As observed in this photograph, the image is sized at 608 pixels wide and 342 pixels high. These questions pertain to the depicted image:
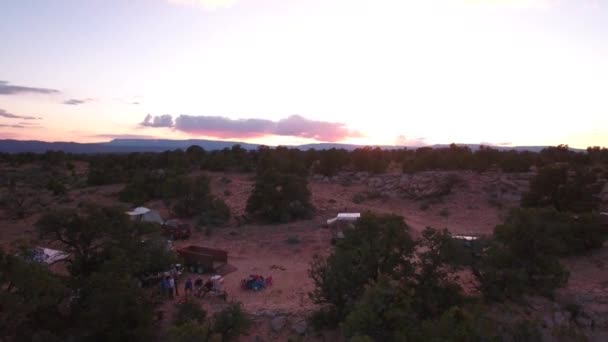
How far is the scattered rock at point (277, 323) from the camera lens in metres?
12.7

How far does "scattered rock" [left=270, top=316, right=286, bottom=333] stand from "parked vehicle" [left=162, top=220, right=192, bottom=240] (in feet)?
36.2

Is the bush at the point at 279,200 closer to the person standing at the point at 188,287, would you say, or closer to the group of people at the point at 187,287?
the group of people at the point at 187,287

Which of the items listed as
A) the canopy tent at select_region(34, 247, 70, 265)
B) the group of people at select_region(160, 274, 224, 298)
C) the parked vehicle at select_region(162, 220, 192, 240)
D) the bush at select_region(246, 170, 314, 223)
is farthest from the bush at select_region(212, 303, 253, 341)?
the bush at select_region(246, 170, 314, 223)

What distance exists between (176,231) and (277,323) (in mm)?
11433

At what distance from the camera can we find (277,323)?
12883mm

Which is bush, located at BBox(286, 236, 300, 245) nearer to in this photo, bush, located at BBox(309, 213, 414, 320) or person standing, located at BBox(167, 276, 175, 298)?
person standing, located at BBox(167, 276, 175, 298)

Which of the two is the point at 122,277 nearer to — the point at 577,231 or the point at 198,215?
the point at 198,215

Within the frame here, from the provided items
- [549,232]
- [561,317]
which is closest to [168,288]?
[561,317]

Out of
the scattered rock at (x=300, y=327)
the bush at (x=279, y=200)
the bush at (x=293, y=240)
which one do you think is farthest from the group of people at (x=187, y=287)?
the bush at (x=279, y=200)

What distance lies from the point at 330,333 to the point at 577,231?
40.3 feet

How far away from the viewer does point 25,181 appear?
143ft

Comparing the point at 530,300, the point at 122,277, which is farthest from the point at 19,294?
the point at 530,300

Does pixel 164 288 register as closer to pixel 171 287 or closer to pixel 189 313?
pixel 171 287

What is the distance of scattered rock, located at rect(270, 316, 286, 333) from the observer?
41.8 ft
